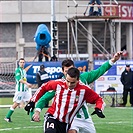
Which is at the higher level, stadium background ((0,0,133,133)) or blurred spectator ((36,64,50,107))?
stadium background ((0,0,133,133))

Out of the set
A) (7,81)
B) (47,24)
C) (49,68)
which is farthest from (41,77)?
(47,24)

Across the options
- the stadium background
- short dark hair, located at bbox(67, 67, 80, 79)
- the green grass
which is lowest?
the green grass

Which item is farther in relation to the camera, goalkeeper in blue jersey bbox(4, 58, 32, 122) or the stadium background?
the stadium background

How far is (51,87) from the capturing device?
8914 mm

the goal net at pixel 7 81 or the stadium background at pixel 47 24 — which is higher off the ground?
the stadium background at pixel 47 24

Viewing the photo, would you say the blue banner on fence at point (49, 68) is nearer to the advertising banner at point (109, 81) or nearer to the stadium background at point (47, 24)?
the advertising banner at point (109, 81)

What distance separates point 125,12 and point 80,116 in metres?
41.9

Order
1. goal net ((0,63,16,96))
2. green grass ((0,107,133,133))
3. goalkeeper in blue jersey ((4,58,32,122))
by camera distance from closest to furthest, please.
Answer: green grass ((0,107,133,133)) → goalkeeper in blue jersey ((4,58,32,122)) → goal net ((0,63,16,96))

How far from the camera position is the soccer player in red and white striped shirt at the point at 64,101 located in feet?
28.7

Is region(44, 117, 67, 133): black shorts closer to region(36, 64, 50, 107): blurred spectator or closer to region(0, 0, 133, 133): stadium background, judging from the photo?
region(36, 64, 50, 107): blurred spectator

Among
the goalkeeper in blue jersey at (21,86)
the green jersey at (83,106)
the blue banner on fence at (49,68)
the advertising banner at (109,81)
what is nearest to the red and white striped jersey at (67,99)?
the green jersey at (83,106)

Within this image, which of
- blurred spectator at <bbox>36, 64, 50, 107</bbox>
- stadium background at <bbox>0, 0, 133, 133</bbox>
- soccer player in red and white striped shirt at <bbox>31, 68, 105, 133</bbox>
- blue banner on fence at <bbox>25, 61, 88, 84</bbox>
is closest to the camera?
soccer player in red and white striped shirt at <bbox>31, 68, 105, 133</bbox>

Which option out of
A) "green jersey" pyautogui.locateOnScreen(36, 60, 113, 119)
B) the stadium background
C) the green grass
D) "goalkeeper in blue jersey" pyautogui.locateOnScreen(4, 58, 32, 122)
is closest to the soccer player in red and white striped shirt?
"green jersey" pyautogui.locateOnScreen(36, 60, 113, 119)

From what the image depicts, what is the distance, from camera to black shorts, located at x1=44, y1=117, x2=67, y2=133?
28.8ft
